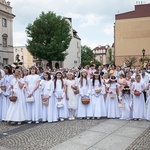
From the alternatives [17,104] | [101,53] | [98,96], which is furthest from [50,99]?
[101,53]

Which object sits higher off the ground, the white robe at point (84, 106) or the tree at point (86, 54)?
the tree at point (86, 54)

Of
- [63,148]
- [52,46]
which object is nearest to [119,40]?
[52,46]

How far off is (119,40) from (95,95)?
5171 cm

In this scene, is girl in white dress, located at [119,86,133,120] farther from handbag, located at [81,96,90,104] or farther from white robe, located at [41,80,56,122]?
white robe, located at [41,80,56,122]

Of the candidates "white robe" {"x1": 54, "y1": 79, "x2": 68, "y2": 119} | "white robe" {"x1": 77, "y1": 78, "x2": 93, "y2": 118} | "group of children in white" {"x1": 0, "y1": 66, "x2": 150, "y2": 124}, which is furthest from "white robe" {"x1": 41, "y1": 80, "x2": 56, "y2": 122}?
"white robe" {"x1": 77, "y1": 78, "x2": 93, "y2": 118}

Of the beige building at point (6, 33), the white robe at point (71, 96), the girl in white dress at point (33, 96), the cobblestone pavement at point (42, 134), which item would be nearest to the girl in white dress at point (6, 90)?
the girl in white dress at point (33, 96)

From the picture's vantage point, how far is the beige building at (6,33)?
50031 mm

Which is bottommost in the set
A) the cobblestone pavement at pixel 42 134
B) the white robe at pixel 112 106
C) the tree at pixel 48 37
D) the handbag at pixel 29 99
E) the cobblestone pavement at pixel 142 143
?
the cobblestone pavement at pixel 142 143

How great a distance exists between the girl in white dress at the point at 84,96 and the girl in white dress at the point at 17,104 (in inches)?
83.7

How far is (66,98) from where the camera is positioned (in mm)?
9578

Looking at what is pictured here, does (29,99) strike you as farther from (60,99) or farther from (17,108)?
(60,99)

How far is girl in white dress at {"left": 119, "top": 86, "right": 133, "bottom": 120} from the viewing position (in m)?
9.43

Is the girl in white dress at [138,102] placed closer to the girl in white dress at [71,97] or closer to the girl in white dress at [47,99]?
the girl in white dress at [71,97]

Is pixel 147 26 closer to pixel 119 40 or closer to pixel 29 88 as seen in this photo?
pixel 119 40
